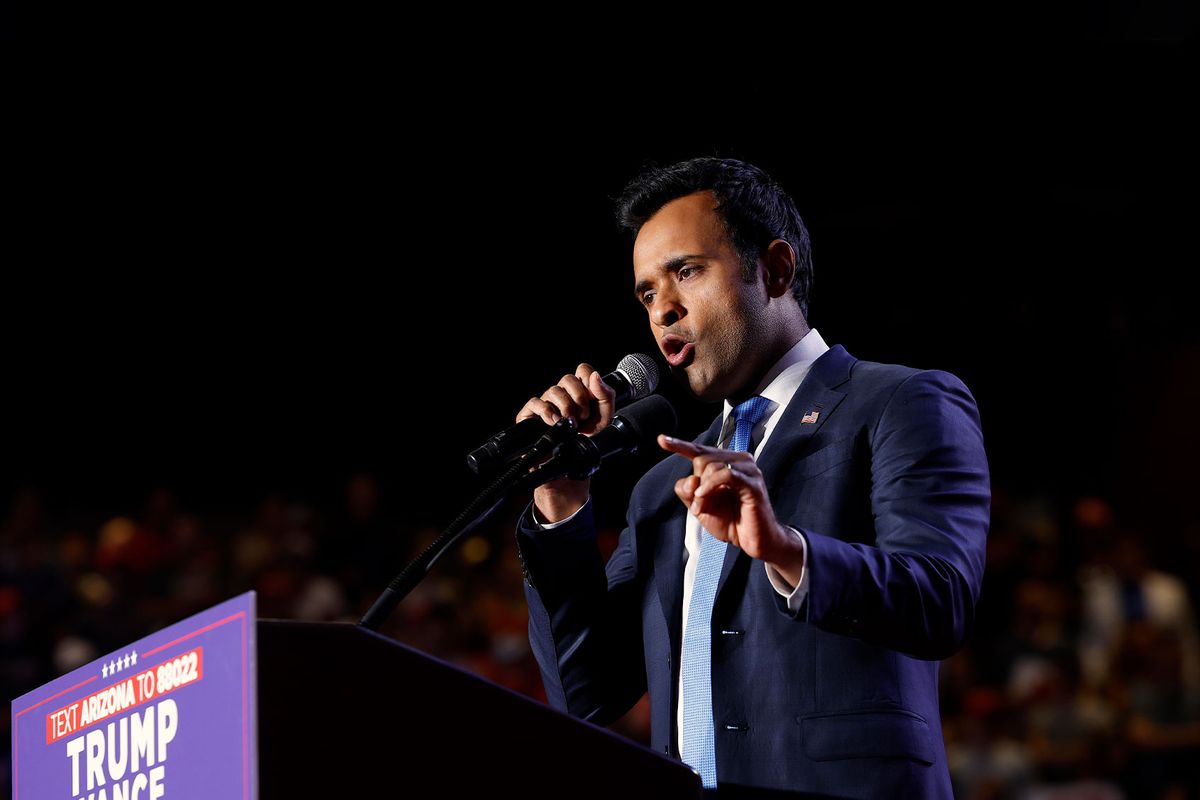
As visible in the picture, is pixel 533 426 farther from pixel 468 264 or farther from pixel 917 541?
pixel 468 264

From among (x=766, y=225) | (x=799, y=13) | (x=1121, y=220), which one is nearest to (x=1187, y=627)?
(x=1121, y=220)

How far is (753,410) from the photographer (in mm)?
1960

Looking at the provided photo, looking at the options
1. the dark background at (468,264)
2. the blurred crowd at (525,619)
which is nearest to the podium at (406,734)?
the dark background at (468,264)

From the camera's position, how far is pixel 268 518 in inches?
260

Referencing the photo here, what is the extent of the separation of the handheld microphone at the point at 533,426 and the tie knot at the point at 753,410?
14 centimetres

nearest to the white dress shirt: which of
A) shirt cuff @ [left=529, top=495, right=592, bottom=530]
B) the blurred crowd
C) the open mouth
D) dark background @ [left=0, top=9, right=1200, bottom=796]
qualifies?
shirt cuff @ [left=529, top=495, right=592, bottom=530]

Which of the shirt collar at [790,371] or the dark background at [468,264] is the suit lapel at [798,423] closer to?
the shirt collar at [790,371]

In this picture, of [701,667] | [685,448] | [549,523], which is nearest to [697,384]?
[549,523]

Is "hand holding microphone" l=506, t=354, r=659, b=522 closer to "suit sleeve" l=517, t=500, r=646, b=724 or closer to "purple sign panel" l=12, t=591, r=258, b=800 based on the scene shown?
"suit sleeve" l=517, t=500, r=646, b=724

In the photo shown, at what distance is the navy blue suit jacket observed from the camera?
148 centimetres

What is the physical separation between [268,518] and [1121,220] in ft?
16.3

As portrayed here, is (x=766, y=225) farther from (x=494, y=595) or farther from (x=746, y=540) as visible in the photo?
(x=494, y=595)

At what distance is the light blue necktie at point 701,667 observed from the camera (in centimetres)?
167

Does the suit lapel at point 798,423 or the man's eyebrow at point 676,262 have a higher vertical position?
the man's eyebrow at point 676,262
